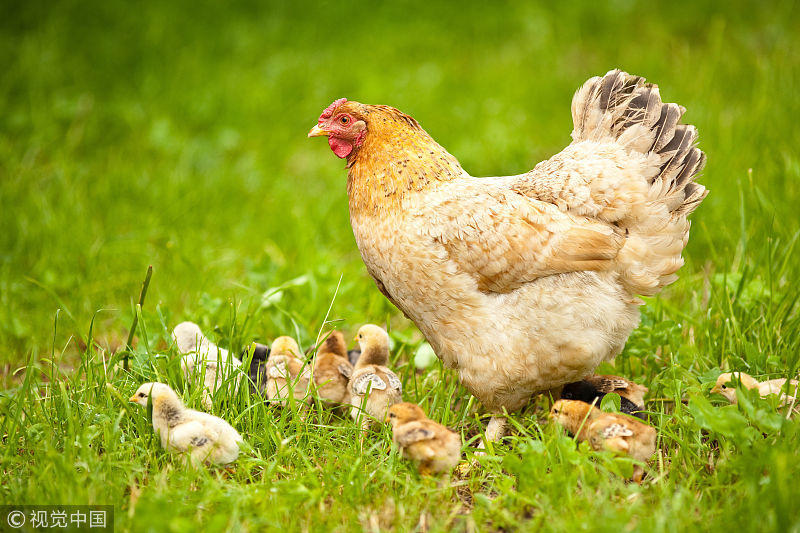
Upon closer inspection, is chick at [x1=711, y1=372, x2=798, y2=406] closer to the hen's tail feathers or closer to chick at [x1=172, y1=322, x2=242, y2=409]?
the hen's tail feathers

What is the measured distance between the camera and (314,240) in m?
5.80

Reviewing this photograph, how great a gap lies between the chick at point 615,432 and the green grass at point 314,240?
0.26 feet

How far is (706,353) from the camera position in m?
3.93

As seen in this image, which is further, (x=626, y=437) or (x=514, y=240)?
(x=514, y=240)

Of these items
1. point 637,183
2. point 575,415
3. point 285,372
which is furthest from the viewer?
point 285,372

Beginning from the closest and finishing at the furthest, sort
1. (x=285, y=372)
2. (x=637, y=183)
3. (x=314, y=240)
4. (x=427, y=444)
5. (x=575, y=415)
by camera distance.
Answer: (x=427, y=444)
(x=575, y=415)
(x=637, y=183)
(x=285, y=372)
(x=314, y=240)

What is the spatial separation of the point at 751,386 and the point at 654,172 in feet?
3.83

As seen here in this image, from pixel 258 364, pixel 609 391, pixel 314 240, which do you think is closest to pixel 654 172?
pixel 609 391

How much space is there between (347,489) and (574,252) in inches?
59.7

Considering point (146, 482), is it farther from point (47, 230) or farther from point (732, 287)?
point (732, 287)

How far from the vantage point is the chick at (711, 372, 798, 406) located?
3332mm

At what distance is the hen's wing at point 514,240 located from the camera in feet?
10.8

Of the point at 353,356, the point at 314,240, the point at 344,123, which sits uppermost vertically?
the point at 344,123

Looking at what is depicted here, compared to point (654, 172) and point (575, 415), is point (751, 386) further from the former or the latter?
point (654, 172)
